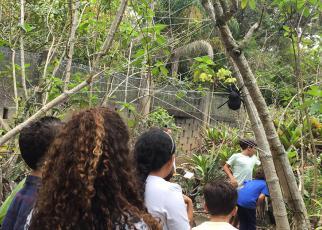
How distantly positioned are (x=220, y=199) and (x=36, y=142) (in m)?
1.50

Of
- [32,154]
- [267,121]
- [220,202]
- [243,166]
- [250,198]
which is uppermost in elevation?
[267,121]

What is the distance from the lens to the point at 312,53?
527 cm

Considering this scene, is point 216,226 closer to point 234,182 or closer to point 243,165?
point 234,182

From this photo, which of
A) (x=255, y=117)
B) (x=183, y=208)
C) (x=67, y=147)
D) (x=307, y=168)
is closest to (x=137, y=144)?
(x=183, y=208)

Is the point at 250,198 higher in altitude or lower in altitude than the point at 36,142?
lower

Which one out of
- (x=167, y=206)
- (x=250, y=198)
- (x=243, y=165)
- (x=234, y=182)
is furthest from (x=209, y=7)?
(x=243, y=165)

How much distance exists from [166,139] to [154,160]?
0.48 ft

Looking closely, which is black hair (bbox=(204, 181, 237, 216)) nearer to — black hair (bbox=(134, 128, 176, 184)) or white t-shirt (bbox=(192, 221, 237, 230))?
white t-shirt (bbox=(192, 221, 237, 230))

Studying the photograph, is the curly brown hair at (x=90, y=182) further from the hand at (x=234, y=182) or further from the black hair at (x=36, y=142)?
the hand at (x=234, y=182)

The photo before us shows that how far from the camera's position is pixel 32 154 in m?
2.36

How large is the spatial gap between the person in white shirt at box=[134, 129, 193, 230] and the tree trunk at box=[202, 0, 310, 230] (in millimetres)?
575

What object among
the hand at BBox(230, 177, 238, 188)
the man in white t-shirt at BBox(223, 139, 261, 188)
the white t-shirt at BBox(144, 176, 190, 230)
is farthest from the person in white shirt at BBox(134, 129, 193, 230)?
the man in white t-shirt at BBox(223, 139, 261, 188)

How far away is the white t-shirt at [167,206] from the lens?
2.41 m

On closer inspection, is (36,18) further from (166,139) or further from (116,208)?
(116,208)
